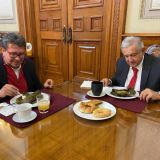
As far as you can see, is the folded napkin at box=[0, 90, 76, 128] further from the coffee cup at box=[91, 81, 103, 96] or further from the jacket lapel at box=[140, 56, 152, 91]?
the jacket lapel at box=[140, 56, 152, 91]

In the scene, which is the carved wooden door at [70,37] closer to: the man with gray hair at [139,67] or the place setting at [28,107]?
the man with gray hair at [139,67]

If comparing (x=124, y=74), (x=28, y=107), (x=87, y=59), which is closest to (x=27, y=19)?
(x=87, y=59)

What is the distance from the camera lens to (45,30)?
3334 millimetres

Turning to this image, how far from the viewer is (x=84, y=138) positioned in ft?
2.59

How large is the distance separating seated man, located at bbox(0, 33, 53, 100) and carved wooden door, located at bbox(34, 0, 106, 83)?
45.2 inches

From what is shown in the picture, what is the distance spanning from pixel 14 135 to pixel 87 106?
437mm

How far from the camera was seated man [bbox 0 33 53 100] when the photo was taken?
130cm

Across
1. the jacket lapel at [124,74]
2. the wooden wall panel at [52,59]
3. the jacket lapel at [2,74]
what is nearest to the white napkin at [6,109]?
the jacket lapel at [2,74]

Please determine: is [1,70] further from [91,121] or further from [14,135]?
[91,121]

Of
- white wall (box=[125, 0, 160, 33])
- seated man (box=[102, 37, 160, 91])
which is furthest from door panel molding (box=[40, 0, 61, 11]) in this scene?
seated man (box=[102, 37, 160, 91])

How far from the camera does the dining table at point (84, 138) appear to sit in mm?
685

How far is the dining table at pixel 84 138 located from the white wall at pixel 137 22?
4.98ft

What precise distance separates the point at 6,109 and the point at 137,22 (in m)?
1.97

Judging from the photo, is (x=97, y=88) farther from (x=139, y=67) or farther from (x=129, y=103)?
(x=139, y=67)
